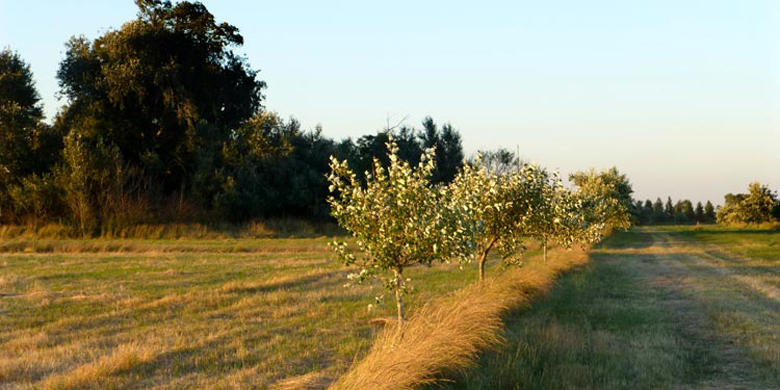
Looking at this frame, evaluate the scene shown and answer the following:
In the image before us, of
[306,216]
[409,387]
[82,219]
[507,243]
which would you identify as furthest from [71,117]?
[409,387]

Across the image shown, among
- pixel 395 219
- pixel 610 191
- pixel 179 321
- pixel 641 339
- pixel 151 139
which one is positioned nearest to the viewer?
pixel 395 219

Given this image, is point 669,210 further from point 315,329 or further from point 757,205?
point 315,329

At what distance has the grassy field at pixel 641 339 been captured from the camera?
35.4 ft

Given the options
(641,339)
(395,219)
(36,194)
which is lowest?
(641,339)

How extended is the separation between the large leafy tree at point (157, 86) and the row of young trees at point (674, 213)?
138m

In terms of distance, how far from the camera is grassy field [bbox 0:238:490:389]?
11164mm

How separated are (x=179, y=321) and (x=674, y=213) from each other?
191651 mm

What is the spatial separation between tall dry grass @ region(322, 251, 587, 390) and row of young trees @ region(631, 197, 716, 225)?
168 meters

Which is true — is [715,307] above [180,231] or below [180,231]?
below

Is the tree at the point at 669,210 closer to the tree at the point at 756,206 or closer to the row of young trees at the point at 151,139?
the tree at the point at 756,206

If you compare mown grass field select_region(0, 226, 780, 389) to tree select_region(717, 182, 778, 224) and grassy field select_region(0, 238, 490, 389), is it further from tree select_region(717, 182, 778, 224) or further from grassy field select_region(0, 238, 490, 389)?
tree select_region(717, 182, 778, 224)

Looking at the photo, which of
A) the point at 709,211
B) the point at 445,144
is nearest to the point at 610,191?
the point at 445,144

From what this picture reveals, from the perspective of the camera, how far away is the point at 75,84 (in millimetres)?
54875

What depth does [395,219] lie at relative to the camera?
1264 centimetres
